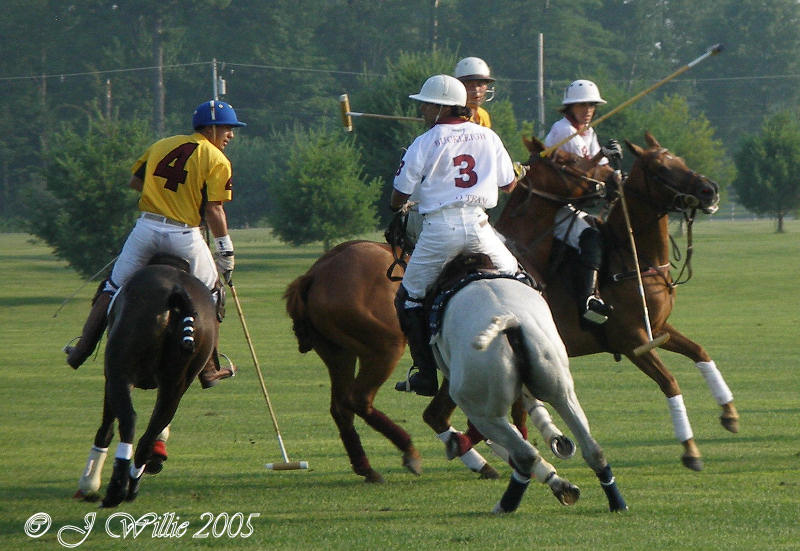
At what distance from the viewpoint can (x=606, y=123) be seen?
51281 millimetres

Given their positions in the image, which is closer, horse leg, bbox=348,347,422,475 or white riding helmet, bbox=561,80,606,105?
horse leg, bbox=348,347,422,475

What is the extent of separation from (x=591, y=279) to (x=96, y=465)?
3.75 meters

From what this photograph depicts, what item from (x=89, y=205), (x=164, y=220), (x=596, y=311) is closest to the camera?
(x=164, y=220)

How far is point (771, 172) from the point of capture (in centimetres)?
5706

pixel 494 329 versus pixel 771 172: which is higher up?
pixel 494 329

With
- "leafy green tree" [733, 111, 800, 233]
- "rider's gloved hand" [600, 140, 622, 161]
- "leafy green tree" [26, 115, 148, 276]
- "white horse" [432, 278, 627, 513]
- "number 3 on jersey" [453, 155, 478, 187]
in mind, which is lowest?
"leafy green tree" [733, 111, 800, 233]

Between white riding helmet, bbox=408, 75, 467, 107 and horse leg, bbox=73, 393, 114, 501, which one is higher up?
white riding helmet, bbox=408, 75, 467, 107

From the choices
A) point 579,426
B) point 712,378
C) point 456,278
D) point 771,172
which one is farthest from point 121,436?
point 771,172

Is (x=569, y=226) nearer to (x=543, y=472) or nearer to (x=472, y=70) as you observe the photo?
(x=472, y=70)

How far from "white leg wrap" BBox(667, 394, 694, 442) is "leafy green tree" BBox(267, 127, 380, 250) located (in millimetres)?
32334

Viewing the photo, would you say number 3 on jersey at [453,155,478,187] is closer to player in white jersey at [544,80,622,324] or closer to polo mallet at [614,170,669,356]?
player in white jersey at [544,80,622,324]

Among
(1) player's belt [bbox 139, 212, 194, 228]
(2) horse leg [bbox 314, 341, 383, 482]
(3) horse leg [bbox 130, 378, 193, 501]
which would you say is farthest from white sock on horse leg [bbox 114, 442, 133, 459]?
(2) horse leg [bbox 314, 341, 383, 482]

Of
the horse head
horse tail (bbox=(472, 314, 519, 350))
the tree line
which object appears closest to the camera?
horse tail (bbox=(472, 314, 519, 350))

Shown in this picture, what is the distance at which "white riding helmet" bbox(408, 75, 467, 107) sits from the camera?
776 centimetres
